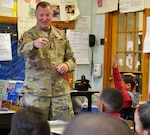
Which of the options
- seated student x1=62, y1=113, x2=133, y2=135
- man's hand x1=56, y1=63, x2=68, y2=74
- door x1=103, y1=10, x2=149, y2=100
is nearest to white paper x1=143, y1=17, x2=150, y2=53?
door x1=103, y1=10, x2=149, y2=100

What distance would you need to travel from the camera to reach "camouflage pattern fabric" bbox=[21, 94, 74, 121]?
120 inches

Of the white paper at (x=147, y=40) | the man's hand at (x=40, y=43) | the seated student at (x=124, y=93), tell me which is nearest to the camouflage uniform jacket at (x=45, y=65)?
the man's hand at (x=40, y=43)

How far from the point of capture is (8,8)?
5.11 m

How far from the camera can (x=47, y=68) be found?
3090 mm

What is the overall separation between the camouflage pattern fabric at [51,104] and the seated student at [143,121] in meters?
1.32

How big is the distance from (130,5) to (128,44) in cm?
59

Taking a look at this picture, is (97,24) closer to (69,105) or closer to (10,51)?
(10,51)

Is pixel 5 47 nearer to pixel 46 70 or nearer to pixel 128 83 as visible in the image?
pixel 128 83

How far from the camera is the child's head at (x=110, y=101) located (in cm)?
284

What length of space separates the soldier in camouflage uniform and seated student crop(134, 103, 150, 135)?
1274 mm

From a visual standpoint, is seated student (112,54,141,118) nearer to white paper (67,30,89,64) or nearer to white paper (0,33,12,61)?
white paper (0,33,12,61)

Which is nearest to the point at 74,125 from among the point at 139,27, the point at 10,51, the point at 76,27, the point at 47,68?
the point at 47,68

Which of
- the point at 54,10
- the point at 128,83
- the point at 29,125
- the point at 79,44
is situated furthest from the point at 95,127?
the point at 79,44

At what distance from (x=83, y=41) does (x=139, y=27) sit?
0.98 meters
